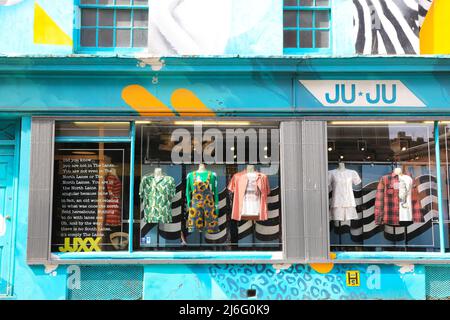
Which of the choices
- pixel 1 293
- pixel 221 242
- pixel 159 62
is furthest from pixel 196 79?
pixel 1 293

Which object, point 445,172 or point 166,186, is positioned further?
point 445,172

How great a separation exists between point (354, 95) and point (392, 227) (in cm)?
245

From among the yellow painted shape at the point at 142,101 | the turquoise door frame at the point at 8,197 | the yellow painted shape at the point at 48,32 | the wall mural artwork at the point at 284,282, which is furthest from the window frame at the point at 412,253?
the turquoise door frame at the point at 8,197

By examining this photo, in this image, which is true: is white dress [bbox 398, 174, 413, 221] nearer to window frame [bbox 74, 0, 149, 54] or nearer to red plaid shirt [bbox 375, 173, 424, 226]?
red plaid shirt [bbox 375, 173, 424, 226]

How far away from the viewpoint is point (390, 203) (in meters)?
8.70

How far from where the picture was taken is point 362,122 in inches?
336

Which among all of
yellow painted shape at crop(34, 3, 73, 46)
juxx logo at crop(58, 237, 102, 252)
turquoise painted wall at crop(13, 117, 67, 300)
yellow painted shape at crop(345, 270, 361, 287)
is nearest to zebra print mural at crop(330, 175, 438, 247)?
yellow painted shape at crop(345, 270, 361, 287)

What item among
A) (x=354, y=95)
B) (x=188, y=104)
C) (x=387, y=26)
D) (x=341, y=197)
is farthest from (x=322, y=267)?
(x=387, y=26)

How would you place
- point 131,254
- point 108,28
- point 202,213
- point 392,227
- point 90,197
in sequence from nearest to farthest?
point 131,254, point 90,197, point 202,213, point 392,227, point 108,28

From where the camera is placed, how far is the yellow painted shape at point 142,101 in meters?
8.37

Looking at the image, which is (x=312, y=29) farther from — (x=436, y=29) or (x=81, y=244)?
(x=81, y=244)

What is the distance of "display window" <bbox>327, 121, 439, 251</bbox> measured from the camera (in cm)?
859

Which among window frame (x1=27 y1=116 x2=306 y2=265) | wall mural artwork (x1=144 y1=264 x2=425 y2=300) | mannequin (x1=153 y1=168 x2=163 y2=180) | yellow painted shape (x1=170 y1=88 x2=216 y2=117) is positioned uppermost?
yellow painted shape (x1=170 y1=88 x2=216 y2=117)

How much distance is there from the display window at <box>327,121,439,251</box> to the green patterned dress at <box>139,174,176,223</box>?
2.85 meters
